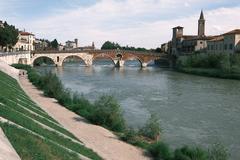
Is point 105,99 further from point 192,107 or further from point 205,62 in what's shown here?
point 205,62

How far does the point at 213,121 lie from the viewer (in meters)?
22.2

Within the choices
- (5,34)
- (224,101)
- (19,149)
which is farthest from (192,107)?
(5,34)

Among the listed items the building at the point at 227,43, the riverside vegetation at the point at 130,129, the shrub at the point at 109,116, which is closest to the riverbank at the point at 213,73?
the building at the point at 227,43

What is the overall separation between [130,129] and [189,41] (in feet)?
250

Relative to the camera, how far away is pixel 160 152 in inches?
560

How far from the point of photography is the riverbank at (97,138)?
14.2 meters

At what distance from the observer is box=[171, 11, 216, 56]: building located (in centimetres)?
8606

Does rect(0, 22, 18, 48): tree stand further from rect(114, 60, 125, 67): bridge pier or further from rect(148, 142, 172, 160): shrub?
rect(148, 142, 172, 160): shrub

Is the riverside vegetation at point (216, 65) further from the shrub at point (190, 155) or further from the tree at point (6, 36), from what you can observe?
the shrub at point (190, 155)

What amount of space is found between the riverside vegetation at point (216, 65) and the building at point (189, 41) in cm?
1181

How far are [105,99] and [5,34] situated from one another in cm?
4537

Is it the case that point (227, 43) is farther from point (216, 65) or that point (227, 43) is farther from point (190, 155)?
point (190, 155)

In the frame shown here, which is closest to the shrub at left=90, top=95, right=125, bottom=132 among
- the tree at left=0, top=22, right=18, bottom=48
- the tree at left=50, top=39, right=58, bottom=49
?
the tree at left=0, top=22, right=18, bottom=48

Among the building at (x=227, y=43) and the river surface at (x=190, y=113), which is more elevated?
the building at (x=227, y=43)
